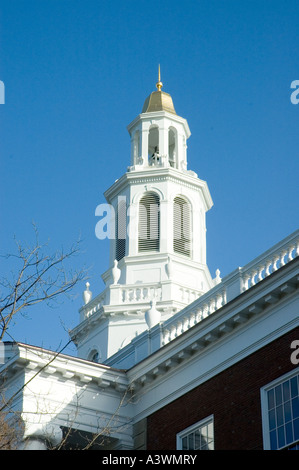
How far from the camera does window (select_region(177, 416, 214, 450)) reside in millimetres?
23142

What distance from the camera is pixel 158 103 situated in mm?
42188

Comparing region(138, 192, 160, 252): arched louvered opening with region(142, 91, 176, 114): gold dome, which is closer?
region(138, 192, 160, 252): arched louvered opening

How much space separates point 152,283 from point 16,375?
11.0 metres

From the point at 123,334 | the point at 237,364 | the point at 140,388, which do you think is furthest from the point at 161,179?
the point at 237,364

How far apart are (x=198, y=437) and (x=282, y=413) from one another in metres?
3.06

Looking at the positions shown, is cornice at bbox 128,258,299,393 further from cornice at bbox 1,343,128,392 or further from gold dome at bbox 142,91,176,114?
gold dome at bbox 142,91,176,114

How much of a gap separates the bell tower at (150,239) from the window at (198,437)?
10.3 m

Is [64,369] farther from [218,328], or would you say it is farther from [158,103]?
[158,103]

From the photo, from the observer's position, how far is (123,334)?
34875 mm

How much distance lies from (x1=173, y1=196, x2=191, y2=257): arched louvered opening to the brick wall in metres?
13.4

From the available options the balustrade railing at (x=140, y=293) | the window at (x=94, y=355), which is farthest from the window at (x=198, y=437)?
the window at (x=94, y=355)

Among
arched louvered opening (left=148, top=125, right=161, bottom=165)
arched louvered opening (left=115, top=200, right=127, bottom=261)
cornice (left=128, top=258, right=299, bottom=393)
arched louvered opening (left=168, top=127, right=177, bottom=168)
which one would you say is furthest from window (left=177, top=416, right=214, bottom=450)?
arched louvered opening (left=148, top=125, right=161, bottom=165)
